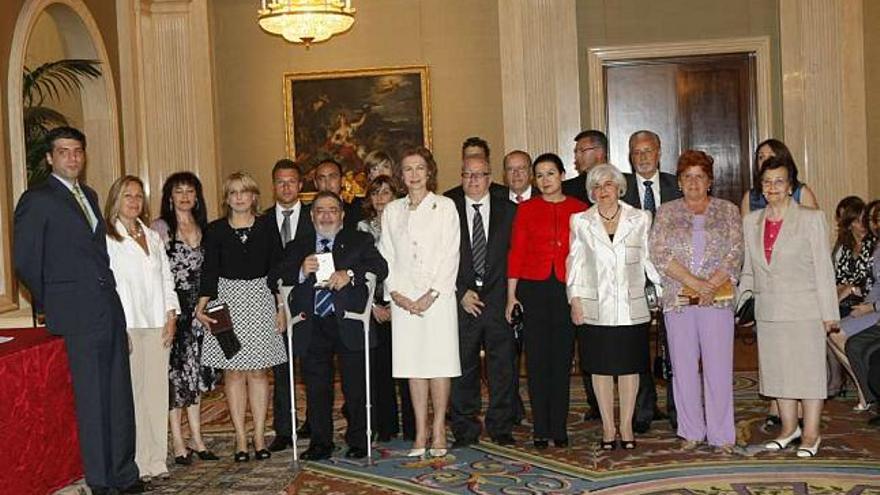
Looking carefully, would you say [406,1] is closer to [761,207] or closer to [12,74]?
[12,74]

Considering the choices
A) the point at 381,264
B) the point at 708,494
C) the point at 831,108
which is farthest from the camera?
the point at 831,108

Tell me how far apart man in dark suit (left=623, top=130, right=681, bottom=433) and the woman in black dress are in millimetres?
2743

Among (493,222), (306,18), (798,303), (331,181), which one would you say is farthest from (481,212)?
(306,18)

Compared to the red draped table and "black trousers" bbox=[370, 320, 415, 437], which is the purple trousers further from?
the red draped table

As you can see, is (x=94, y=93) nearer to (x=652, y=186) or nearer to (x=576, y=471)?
(x=652, y=186)

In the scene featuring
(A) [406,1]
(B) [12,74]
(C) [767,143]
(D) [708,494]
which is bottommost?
(D) [708,494]

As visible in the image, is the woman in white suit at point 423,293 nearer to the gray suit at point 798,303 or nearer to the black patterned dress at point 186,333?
the black patterned dress at point 186,333

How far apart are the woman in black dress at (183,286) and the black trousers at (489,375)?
5.13 feet

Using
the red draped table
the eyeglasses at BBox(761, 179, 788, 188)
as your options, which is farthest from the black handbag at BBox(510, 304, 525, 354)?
the red draped table

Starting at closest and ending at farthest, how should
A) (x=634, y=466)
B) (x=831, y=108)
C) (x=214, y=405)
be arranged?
(x=634, y=466) < (x=214, y=405) < (x=831, y=108)

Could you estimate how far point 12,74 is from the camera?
930 cm

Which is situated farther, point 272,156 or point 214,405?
point 272,156

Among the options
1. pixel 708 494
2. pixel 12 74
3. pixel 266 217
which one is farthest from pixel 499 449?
pixel 12 74

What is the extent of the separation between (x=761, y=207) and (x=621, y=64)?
529 cm
